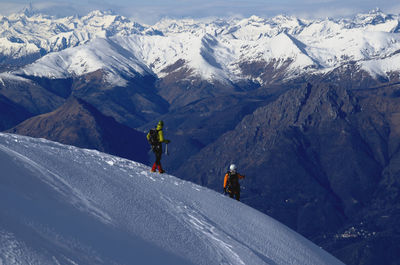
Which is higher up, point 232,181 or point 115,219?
point 232,181

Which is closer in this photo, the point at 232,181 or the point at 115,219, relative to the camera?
the point at 115,219

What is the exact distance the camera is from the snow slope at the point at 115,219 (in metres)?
26.3

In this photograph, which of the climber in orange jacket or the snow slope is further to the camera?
the climber in orange jacket

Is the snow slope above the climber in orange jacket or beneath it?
beneath

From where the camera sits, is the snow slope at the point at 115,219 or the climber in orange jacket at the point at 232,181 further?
the climber in orange jacket at the point at 232,181

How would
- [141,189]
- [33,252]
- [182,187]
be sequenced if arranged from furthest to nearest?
[182,187]
[141,189]
[33,252]

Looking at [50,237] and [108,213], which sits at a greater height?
[108,213]

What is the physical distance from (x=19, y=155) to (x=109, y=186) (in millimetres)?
6683

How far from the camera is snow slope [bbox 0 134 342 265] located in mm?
26298

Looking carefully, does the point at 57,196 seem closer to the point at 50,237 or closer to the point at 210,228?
the point at 50,237

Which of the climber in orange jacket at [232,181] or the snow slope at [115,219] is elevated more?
the climber in orange jacket at [232,181]

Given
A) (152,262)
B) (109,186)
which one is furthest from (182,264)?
(109,186)

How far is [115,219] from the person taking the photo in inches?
1318

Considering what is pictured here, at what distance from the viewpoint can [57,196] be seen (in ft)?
109
